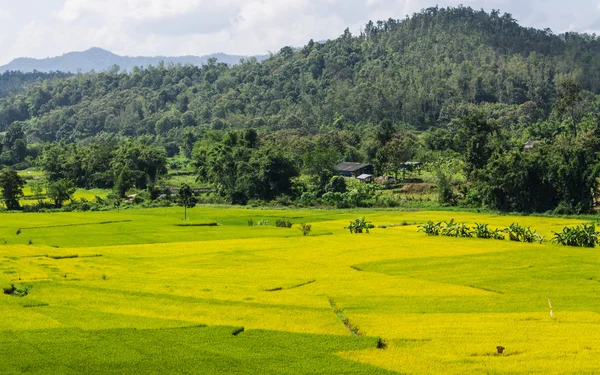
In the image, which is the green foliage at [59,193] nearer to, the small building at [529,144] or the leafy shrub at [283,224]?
the leafy shrub at [283,224]

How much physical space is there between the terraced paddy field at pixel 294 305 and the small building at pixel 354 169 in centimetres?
5017

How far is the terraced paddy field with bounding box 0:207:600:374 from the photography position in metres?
21.3

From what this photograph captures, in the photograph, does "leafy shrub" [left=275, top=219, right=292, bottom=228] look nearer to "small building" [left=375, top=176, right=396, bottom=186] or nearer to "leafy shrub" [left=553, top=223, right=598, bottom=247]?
"leafy shrub" [left=553, top=223, right=598, bottom=247]

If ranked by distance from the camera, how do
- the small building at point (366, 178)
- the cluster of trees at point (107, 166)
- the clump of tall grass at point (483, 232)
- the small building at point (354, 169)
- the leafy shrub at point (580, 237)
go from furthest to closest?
the small building at point (354, 169) → the cluster of trees at point (107, 166) → the small building at point (366, 178) → the clump of tall grass at point (483, 232) → the leafy shrub at point (580, 237)

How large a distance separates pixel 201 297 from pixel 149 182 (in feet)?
249

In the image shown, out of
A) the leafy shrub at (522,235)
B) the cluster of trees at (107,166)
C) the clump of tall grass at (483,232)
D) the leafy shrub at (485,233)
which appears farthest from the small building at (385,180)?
the leafy shrub at (522,235)

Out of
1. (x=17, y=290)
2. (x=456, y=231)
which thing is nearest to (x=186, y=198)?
(x=456, y=231)

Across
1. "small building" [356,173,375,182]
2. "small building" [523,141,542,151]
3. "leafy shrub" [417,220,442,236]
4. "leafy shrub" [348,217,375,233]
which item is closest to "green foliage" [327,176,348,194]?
"small building" [356,173,375,182]

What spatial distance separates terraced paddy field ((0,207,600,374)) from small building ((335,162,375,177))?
50.2 metres

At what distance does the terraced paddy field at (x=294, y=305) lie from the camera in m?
21.3

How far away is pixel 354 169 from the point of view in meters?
104

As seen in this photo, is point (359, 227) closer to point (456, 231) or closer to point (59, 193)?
point (456, 231)

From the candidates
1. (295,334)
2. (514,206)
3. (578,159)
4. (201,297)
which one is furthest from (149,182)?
(295,334)

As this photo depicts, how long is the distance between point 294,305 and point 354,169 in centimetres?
7536
